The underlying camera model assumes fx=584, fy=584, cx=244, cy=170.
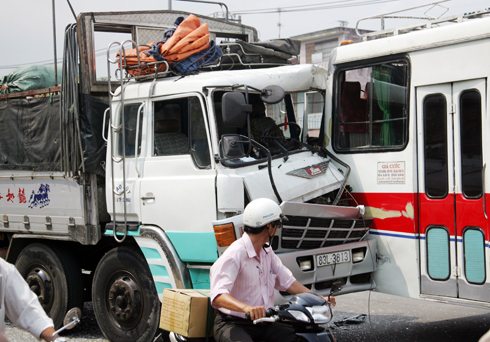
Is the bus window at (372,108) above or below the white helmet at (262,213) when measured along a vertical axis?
above

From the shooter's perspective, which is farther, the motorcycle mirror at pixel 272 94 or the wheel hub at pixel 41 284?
the wheel hub at pixel 41 284

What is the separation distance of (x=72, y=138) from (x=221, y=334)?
11.3 feet

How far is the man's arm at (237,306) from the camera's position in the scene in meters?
3.40

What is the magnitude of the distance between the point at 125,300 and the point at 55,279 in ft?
4.34

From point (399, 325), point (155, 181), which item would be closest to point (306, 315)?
point (155, 181)

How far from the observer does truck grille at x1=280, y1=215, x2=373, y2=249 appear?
200 inches

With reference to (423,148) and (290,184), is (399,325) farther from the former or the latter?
(290,184)

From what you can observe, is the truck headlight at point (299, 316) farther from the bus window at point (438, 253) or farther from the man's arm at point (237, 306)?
the bus window at point (438, 253)

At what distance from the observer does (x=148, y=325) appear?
18.6ft

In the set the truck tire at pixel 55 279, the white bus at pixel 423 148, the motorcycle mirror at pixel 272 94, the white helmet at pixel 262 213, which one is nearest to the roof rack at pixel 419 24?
the white bus at pixel 423 148

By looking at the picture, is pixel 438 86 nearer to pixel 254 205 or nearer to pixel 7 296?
pixel 254 205

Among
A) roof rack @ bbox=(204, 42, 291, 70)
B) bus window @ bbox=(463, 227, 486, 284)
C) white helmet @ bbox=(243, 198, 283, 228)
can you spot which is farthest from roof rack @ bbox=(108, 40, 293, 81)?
bus window @ bbox=(463, 227, 486, 284)

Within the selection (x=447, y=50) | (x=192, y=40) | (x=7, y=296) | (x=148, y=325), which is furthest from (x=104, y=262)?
(x=447, y=50)

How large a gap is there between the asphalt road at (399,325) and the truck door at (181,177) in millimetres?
2037
